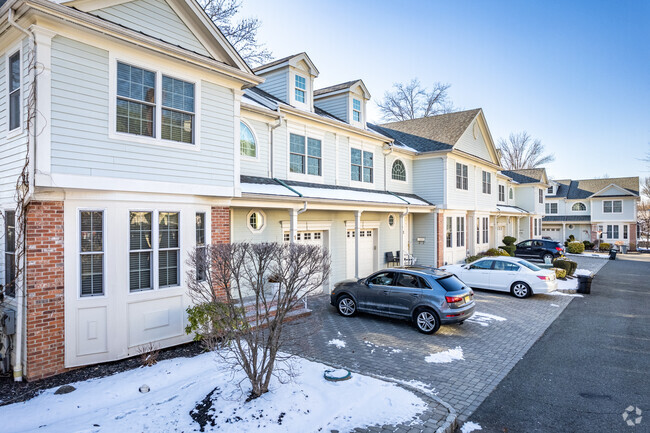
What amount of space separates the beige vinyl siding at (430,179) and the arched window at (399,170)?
97 cm

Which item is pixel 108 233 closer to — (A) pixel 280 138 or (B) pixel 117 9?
(B) pixel 117 9

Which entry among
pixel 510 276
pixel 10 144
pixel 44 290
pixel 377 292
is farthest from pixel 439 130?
pixel 44 290

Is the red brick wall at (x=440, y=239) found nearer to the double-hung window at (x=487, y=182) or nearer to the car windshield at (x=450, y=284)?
the double-hung window at (x=487, y=182)

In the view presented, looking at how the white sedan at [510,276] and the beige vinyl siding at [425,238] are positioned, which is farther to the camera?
the beige vinyl siding at [425,238]

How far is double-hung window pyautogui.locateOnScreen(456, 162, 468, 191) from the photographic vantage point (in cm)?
2119

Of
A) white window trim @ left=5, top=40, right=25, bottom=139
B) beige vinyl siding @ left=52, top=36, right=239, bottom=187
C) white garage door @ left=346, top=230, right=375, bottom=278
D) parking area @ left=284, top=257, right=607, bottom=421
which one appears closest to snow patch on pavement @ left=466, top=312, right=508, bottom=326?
parking area @ left=284, top=257, right=607, bottom=421

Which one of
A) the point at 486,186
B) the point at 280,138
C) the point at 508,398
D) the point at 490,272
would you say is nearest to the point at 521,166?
the point at 486,186

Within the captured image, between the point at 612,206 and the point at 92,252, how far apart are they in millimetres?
49395

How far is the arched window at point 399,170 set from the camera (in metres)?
19.7

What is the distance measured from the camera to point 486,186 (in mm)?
25094

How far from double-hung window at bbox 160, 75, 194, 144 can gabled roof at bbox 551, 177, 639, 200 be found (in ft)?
154

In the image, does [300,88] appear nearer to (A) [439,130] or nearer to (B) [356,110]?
(B) [356,110]

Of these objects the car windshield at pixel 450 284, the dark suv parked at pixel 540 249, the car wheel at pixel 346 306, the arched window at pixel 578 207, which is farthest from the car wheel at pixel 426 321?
the arched window at pixel 578 207

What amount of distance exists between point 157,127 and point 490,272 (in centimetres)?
1306
